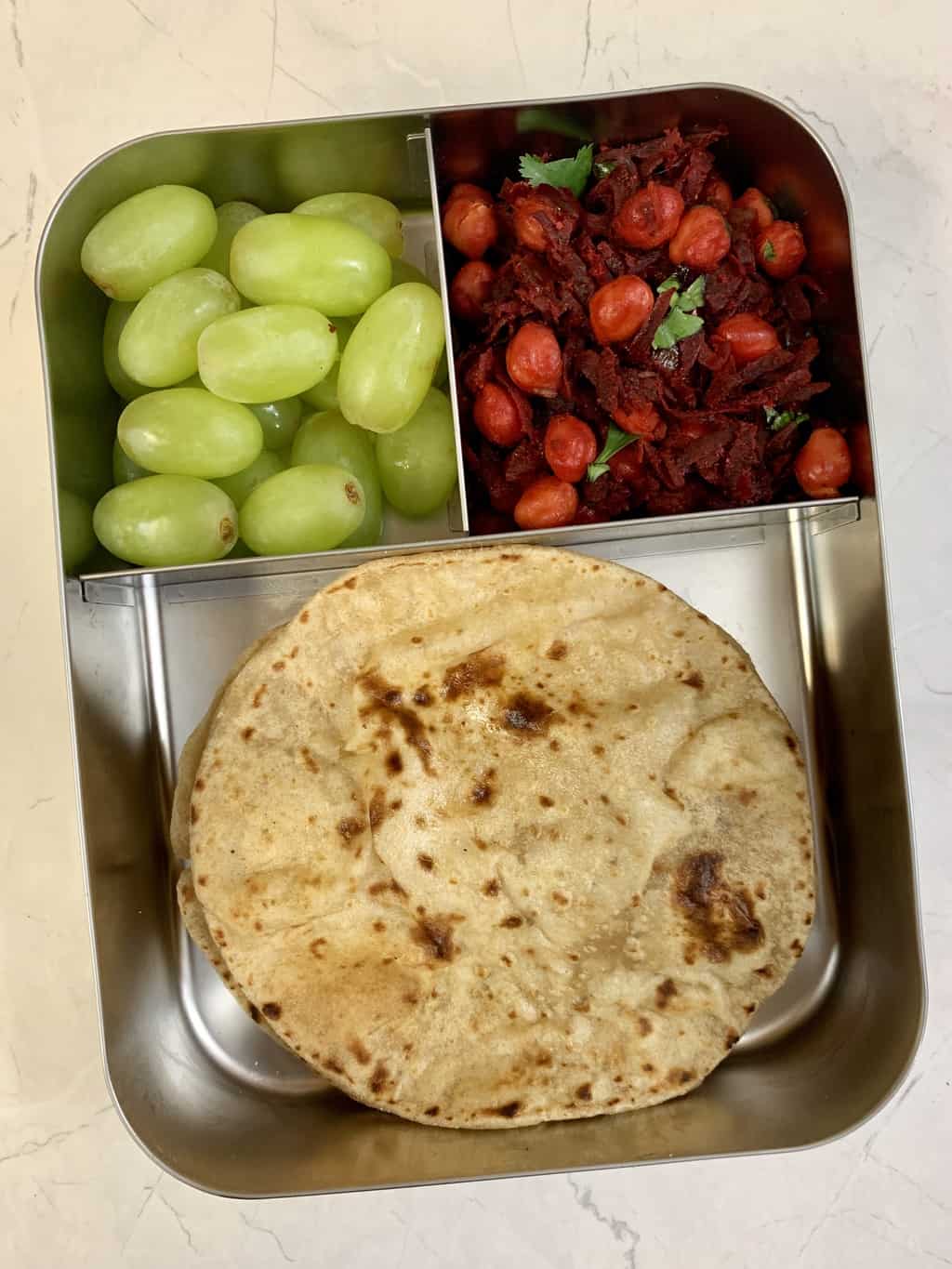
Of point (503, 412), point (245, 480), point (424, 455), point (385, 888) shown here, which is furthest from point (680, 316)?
point (385, 888)

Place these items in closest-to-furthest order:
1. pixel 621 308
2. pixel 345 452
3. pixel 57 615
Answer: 1. pixel 621 308
2. pixel 345 452
3. pixel 57 615

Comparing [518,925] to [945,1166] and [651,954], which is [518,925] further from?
[945,1166]

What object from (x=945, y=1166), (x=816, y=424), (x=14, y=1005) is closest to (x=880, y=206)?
(x=816, y=424)

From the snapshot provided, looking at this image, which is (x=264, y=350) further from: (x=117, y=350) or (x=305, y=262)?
(x=117, y=350)

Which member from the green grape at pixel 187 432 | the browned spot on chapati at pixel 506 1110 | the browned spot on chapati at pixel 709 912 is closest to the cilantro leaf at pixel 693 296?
the green grape at pixel 187 432

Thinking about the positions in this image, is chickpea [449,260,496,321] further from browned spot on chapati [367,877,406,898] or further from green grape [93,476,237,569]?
browned spot on chapati [367,877,406,898]

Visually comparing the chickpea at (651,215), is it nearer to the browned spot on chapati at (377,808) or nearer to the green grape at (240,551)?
the green grape at (240,551)
